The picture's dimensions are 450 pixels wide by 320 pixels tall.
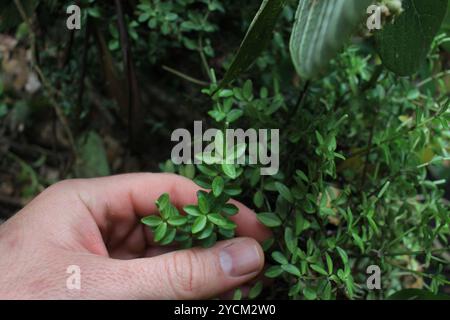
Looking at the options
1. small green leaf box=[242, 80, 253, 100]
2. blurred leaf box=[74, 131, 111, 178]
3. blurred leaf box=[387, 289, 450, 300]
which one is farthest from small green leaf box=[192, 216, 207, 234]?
blurred leaf box=[74, 131, 111, 178]

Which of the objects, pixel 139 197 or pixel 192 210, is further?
pixel 139 197

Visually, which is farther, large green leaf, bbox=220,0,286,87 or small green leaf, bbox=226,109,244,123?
small green leaf, bbox=226,109,244,123

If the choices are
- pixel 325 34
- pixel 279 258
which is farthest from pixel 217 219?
pixel 325 34

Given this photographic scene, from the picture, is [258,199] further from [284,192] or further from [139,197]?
[139,197]

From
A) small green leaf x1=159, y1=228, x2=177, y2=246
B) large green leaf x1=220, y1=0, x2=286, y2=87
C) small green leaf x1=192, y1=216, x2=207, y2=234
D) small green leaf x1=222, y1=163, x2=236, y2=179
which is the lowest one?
small green leaf x1=159, y1=228, x2=177, y2=246

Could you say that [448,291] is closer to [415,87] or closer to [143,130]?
[415,87]

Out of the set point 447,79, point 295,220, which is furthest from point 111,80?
point 447,79

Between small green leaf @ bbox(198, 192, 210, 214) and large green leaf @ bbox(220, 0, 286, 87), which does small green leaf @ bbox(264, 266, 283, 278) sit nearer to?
small green leaf @ bbox(198, 192, 210, 214)
